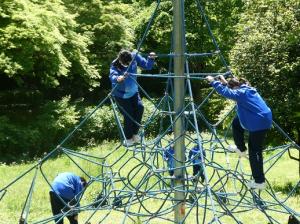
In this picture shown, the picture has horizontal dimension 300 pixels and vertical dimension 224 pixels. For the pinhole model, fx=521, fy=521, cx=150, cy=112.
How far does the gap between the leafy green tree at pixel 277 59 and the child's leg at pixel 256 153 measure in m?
5.09

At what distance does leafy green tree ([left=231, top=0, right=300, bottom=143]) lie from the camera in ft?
31.0

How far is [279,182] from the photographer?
37.3 ft

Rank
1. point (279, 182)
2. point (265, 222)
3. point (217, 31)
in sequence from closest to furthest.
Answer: point (265, 222), point (279, 182), point (217, 31)

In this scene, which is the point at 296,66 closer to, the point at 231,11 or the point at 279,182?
the point at 279,182

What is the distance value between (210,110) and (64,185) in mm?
11999

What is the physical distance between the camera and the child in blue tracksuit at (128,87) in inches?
188

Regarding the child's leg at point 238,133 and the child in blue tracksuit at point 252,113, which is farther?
the child's leg at point 238,133

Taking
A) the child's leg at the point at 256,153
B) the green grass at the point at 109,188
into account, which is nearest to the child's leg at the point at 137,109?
the green grass at the point at 109,188

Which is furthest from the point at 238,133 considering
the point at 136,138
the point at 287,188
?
the point at 287,188

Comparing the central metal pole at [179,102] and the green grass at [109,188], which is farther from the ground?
the central metal pole at [179,102]

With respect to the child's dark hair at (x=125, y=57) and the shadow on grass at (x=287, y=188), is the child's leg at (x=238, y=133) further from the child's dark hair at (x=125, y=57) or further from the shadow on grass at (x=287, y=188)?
the shadow on grass at (x=287, y=188)

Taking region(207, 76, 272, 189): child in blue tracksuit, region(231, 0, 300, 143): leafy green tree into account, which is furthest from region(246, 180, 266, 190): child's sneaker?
region(231, 0, 300, 143): leafy green tree

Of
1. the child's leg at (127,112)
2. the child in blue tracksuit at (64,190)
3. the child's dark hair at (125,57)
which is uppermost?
the child's dark hair at (125,57)

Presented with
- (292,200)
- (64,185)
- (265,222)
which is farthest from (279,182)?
(64,185)
